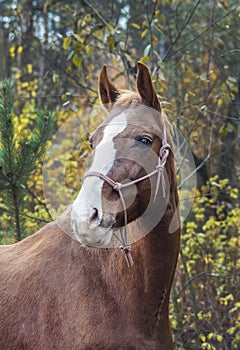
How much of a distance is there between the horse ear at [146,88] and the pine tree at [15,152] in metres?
1.49

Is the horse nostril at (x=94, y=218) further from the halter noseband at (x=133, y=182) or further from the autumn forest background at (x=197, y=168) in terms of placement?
the autumn forest background at (x=197, y=168)

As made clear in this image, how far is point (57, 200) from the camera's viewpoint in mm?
4551

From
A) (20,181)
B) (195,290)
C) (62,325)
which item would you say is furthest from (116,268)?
(195,290)

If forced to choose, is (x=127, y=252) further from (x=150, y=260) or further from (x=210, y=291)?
(x=210, y=291)

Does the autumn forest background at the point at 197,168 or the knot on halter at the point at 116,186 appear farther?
the autumn forest background at the point at 197,168

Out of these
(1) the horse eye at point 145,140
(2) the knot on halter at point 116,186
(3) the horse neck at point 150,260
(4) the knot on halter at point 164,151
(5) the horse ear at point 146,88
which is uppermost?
(5) the horse ear at point 146,88

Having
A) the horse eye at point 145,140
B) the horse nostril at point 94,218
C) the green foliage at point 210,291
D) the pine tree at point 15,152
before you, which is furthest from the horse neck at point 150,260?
the green foliage at point 210,291

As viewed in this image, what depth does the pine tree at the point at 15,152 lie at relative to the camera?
4.22m

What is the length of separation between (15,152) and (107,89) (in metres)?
1.32

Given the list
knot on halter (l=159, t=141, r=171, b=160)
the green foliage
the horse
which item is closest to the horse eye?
the horse

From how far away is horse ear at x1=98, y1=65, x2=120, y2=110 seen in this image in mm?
3197

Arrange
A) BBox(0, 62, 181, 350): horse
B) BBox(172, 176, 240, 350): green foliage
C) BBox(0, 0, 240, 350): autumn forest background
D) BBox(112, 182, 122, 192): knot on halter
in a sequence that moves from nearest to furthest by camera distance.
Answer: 1. BBox(112, 182, 122, 192): knot on halter
2. BBox(0, 62, 181, 350): horse
3. BBox(0, 0, 240, 350): autumn forest background
4. BBox(172, 176, 240, 350): green foliage

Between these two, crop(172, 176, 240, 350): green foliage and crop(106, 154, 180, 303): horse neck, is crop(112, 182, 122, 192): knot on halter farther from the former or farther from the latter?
crop(172, 176, 240, 350): green foliage

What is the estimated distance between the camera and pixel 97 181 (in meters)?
2.67
